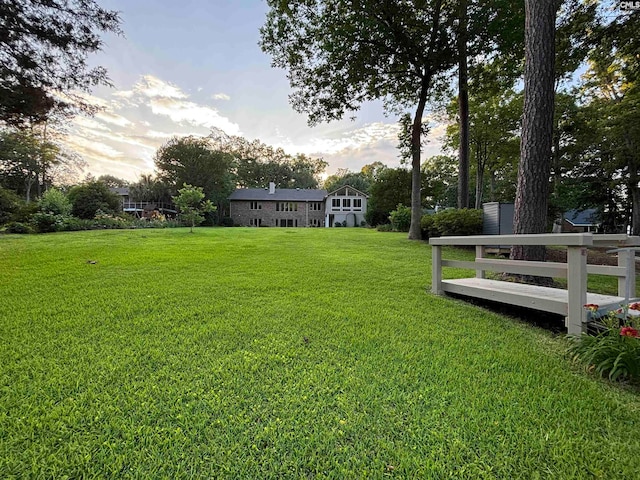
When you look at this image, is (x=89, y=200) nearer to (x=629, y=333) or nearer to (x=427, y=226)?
(x=427, y=226)

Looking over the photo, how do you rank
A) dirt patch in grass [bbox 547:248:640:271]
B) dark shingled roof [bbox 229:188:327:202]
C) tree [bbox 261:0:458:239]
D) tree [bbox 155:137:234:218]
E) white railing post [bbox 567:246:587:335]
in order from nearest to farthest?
1. white railing post [bbox 567:246:587:335]
2. dirt patch in grass [bbox 547:248:640:271]
3. tree [bbox 261:0:458:239]
4. tree [bbox 155:137:234:218]
5. dark shingled roof [bbox 229:188:327:202]

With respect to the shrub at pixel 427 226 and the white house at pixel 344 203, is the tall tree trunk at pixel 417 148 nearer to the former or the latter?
the shrub at pixel 427 226

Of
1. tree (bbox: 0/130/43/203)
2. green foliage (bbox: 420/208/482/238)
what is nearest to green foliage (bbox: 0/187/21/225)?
tree (bbox: 0/130/43/203)

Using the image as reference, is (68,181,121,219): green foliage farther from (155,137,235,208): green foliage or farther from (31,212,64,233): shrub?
(155,137,235,208): green foliage

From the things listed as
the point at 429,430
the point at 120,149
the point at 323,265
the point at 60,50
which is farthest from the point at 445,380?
the point at 120,149

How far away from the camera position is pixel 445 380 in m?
1.87

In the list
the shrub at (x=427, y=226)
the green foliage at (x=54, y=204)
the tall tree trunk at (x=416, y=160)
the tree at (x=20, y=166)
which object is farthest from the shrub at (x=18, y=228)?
the shrub at (x=427, y=226)

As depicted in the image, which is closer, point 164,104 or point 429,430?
point 429,430

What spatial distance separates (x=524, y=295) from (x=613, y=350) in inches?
37.8

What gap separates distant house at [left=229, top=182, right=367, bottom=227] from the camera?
33125 mm

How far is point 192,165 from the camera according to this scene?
101ft

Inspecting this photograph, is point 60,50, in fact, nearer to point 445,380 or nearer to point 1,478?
point 1,478

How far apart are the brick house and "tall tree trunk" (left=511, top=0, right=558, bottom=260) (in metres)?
30.0

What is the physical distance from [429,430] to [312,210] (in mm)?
33573
